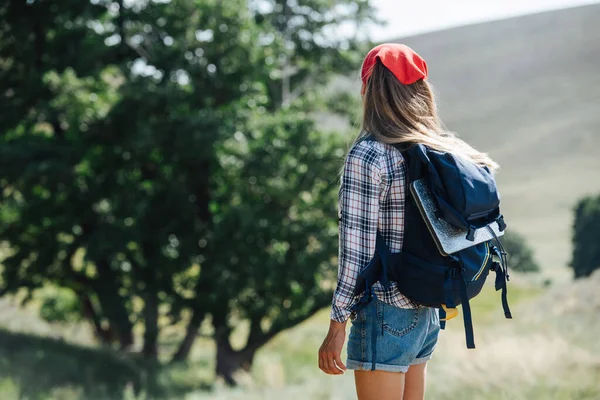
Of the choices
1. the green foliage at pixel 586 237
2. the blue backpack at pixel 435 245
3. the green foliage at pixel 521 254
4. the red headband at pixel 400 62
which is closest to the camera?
the blue backpack at pixel 435 245

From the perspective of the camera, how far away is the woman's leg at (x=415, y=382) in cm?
226

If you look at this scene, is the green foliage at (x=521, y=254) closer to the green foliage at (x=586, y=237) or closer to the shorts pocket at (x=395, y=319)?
the green foliage at (x=586, y=237)

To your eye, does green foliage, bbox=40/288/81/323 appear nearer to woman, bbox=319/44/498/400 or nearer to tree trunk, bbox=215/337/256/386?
tree trunk, bbox=215/337/256/386

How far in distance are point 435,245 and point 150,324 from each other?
12.2 m

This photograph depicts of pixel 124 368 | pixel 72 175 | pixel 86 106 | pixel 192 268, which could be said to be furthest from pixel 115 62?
pixel 124 368

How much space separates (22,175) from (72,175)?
886 millimetres

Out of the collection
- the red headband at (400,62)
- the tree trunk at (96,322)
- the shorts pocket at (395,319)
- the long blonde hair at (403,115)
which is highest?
the red headband at (400,62)

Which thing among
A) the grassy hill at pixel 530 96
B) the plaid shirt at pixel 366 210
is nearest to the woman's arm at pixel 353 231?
the plaid shirt at pixel 366 210

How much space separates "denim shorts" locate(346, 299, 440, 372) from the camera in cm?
205

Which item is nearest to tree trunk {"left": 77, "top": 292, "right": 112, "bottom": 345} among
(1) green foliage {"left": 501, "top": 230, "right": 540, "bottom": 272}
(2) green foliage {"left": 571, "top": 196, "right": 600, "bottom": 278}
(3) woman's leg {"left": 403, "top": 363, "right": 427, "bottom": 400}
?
(1) green foliage {"left": 501, "top": 230, "right": 540, "bottom": 272}

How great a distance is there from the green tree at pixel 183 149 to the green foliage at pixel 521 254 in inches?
440

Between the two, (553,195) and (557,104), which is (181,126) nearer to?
(553,195)

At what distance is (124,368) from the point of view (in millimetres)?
12695

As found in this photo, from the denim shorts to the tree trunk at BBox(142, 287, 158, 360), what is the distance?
11.0m
